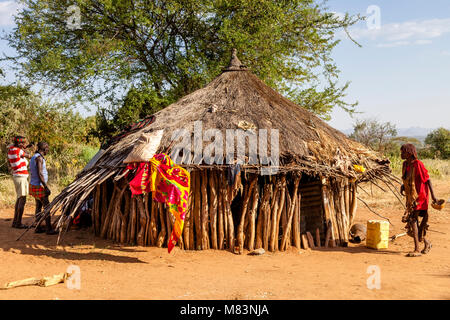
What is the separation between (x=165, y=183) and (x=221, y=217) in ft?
3.55

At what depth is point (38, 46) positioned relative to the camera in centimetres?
1290

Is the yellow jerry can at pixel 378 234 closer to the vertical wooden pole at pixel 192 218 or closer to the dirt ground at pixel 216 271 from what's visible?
the dirt ground at pixel 216 271

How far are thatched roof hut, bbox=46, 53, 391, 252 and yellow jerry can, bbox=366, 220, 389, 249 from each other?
0.43 m

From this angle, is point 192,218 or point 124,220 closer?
point 192,218

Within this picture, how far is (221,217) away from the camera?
7102 mm

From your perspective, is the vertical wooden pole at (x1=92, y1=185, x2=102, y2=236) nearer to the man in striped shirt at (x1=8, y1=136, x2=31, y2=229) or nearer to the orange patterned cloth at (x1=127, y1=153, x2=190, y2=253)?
the man in striped shirt at (x1=8, y1=136, x2=31, y2=229)

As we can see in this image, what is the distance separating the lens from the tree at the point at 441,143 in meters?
23.4

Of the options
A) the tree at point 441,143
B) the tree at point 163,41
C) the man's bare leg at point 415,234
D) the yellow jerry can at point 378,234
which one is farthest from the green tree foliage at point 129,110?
the tree at point 441,143

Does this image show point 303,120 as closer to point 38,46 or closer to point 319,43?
point 319,43

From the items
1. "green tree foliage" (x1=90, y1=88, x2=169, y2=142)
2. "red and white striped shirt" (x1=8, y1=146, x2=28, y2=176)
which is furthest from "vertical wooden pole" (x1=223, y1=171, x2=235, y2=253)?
"green tree foliage" (x1=90, y1=88, x2=169, y2=142)

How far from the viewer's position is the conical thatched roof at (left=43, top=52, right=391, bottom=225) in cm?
712

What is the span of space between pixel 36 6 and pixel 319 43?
8496 millimetres

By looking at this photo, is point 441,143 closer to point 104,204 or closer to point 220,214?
point 220,214

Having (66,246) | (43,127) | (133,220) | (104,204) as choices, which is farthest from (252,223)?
(43,127)
